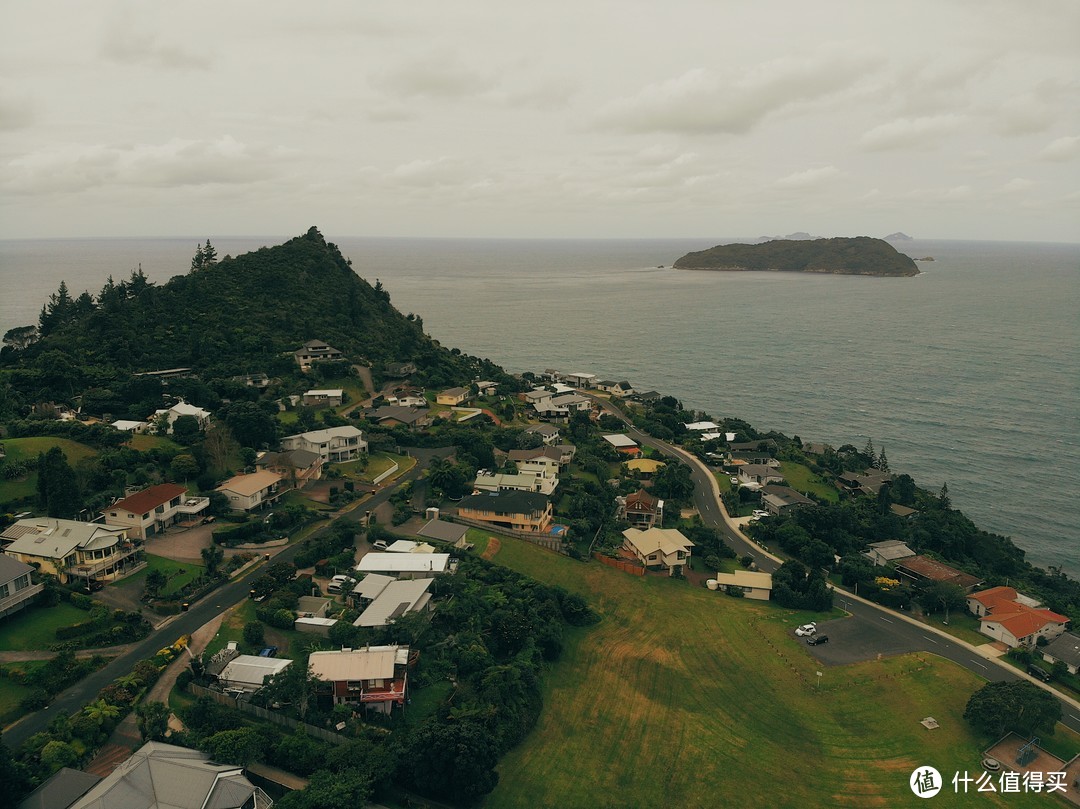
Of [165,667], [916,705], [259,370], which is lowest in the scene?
[916,705]

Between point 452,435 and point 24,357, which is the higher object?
point 24,357

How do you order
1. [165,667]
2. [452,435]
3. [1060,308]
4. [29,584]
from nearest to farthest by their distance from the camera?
[165,667] → [29,584] → [452,435] → [1060,308]

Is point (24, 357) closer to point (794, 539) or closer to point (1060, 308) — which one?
point (794, 539)

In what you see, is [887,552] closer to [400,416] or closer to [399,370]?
[400,416]

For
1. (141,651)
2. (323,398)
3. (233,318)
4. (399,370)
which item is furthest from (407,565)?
(233,318)

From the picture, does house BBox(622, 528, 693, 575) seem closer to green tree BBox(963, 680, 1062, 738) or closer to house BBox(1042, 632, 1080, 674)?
green tree BBox(963, 680, 1062, 738)

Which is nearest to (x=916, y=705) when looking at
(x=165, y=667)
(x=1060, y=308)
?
(x=165, y=667)

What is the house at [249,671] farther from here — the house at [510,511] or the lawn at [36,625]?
the house at [510,511]
